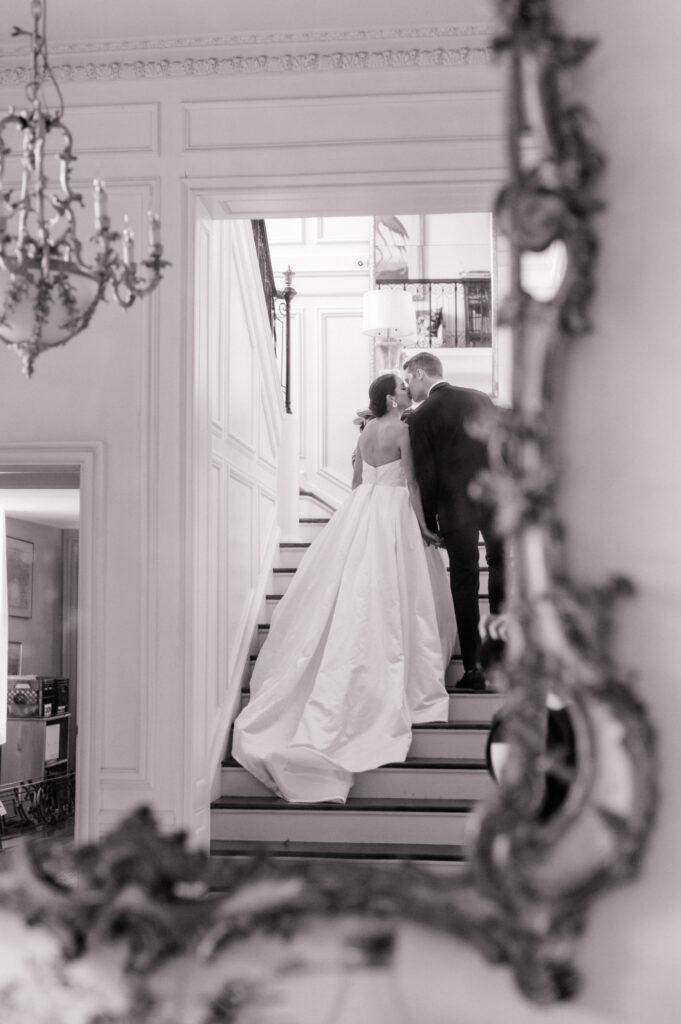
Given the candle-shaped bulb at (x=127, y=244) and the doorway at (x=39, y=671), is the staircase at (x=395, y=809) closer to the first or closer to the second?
the doorway at (x=39, y=671)

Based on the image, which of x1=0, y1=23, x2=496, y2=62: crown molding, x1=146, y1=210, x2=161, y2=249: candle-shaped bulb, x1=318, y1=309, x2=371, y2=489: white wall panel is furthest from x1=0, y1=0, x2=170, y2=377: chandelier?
x1=318, y1=309, x2=371, y2=489: white wall panel

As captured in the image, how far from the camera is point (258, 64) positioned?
2156 mm

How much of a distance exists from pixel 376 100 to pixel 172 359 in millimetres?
1120

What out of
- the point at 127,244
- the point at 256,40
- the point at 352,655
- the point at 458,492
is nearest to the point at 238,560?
the point at 352,655

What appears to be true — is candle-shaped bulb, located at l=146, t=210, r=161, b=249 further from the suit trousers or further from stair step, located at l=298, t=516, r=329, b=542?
the suit trousers

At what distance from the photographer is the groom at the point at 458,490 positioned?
53.3 inches

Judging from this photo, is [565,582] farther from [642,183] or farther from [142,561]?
[142,561]

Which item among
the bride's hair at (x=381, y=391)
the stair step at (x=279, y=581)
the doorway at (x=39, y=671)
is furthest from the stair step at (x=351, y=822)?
the bride's hair at (x=381, y=391)

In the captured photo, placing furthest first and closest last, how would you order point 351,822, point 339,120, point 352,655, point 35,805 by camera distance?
point 339,120 < point 352,655 < point 351,822 < point 35,805

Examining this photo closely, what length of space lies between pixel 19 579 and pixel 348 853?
549 mm

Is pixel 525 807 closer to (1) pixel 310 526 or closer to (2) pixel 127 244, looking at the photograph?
(1) pixel 310 526

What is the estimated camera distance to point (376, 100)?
2.62 meters

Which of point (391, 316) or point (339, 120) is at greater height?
point (339, 120)

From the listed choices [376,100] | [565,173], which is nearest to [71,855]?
[565,173]
